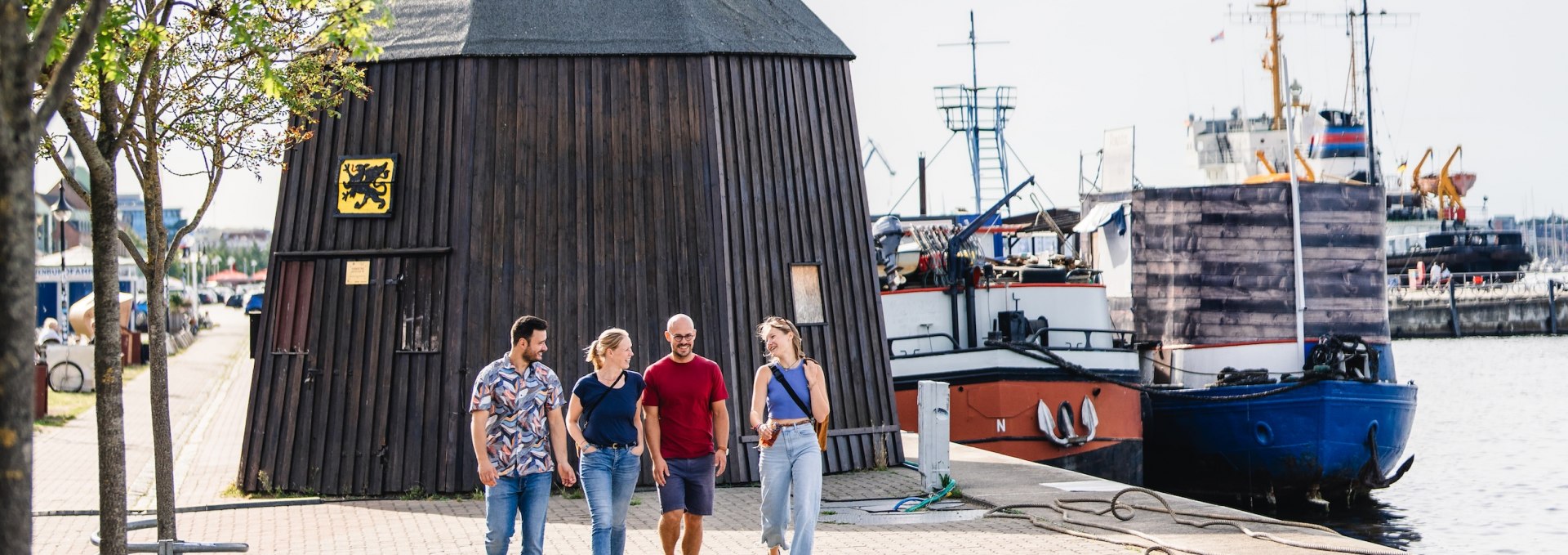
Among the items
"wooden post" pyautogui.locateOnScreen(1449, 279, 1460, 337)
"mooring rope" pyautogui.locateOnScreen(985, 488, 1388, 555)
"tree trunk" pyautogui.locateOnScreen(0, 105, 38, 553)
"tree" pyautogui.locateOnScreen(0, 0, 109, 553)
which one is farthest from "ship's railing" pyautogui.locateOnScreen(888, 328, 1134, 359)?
"wooden post" pyautogui.locateOnScreen(1449, 279, 1460, 337)

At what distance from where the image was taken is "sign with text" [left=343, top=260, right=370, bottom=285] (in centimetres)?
1605

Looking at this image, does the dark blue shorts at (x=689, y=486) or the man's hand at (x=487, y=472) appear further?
the dark blue shorts at (x=689, y=486)

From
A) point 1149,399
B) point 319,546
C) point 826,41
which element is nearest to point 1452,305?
point 1149,399

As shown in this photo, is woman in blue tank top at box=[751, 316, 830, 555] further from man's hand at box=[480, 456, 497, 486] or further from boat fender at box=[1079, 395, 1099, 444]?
boat fender at box=[1079, 395, 1099, 444]

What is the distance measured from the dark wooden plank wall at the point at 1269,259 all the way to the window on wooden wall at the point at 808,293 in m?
12.6

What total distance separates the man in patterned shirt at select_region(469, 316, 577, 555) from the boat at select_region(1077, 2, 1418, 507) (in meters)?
17.7

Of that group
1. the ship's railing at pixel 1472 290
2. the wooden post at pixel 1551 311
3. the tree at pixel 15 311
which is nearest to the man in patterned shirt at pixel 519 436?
the tree at pixel 15 311

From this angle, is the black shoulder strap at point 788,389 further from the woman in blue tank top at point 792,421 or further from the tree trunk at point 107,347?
the tree trunk at point 107,347

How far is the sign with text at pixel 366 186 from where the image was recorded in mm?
15977

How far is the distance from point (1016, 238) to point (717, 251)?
743 inches

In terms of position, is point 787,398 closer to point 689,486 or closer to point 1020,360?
point 689,486

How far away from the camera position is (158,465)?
1175 centimetres

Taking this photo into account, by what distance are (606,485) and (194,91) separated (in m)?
5.11

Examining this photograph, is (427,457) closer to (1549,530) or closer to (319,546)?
(319,546)
